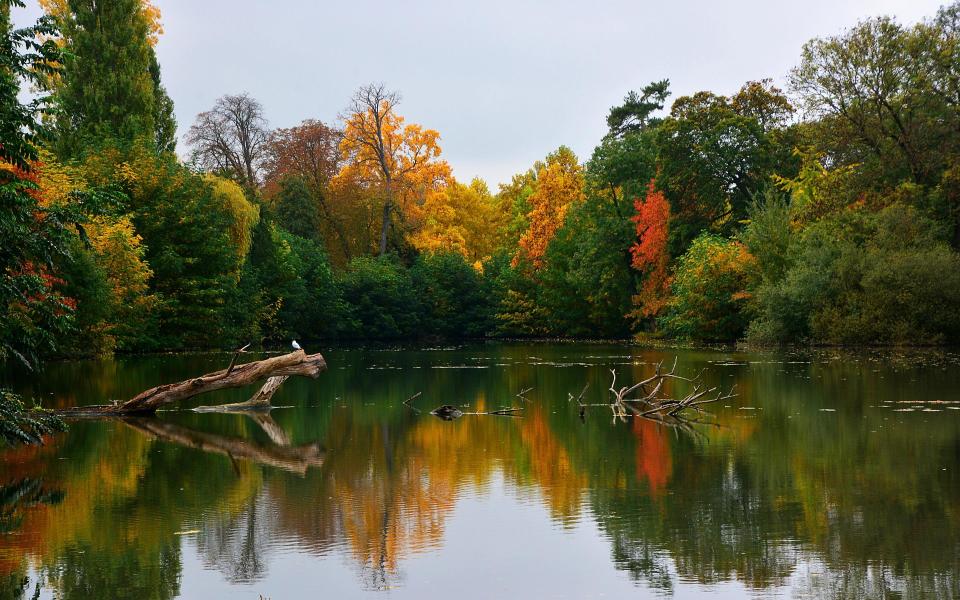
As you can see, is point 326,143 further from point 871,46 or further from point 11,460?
point 11,460

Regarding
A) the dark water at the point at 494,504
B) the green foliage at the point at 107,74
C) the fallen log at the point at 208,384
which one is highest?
the green foliage at the point at 107,74

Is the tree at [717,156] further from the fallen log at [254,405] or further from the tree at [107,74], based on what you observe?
the fallen log at [254,405]

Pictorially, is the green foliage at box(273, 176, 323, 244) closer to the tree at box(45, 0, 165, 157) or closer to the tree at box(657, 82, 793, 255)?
the tree at box(45, 0, 165, 157)

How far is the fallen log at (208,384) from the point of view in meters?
21.1

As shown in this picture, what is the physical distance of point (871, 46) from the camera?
151ft

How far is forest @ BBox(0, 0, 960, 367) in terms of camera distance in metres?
45.5

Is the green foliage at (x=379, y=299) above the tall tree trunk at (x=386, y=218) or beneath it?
beneath

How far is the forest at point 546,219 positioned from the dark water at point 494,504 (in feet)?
51.9

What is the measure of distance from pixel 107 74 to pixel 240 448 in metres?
Answer: 37.8

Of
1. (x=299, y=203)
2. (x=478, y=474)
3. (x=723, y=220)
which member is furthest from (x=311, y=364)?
(x=299, y=203)

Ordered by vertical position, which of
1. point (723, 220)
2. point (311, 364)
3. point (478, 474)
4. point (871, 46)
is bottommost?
point (478, 474)

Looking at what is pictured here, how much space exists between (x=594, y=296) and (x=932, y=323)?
81.4 ft

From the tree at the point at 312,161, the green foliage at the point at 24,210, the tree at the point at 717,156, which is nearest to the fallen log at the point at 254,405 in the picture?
the green foliage at the point at 24,210

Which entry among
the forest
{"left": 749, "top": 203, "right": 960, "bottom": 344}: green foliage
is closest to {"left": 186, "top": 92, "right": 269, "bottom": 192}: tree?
the forest
